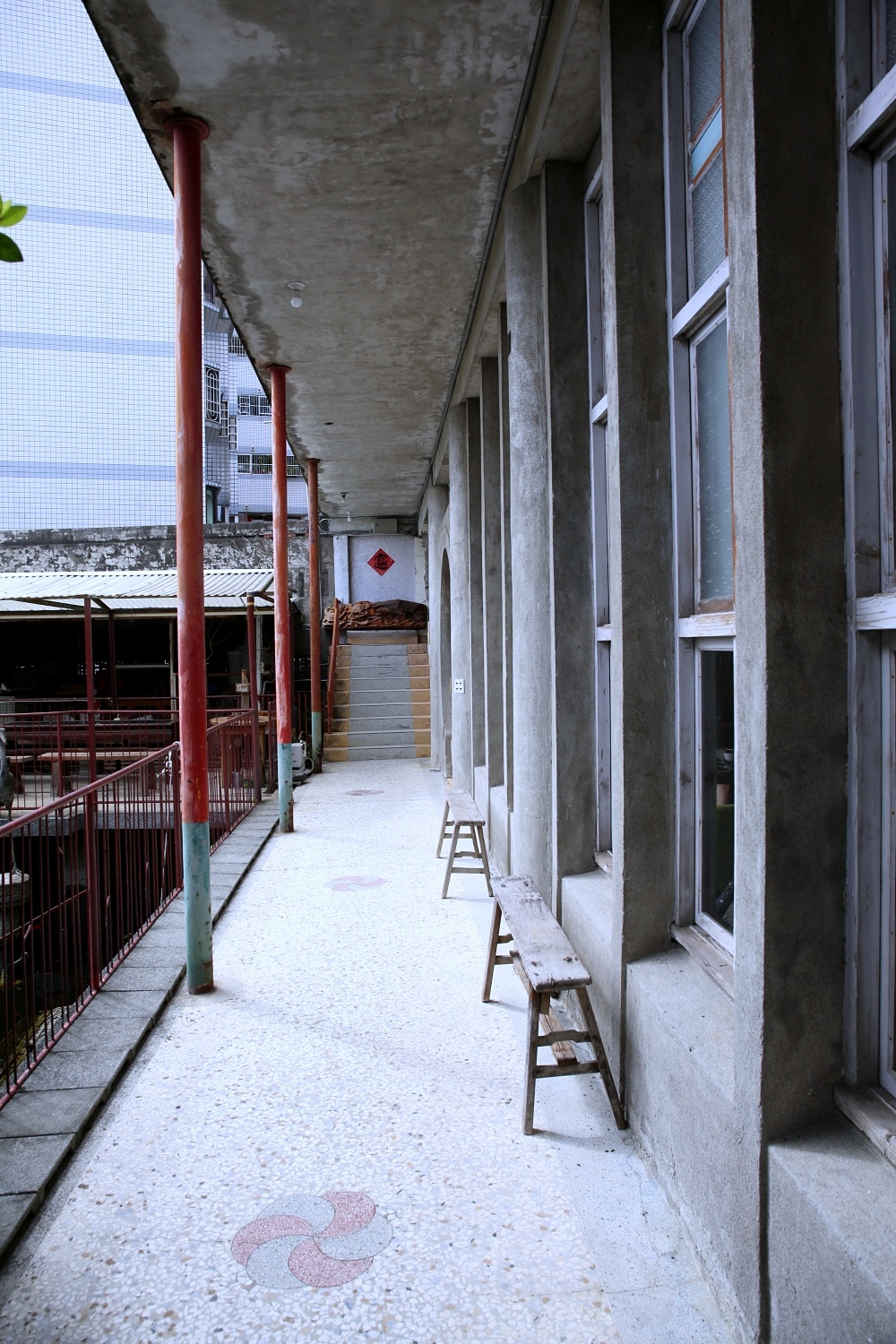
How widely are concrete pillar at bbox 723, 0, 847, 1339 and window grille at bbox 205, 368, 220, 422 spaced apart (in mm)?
28102

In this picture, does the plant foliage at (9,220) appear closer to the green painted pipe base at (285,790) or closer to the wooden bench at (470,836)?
the wooden bench at (470,836)

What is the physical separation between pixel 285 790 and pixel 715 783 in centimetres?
540

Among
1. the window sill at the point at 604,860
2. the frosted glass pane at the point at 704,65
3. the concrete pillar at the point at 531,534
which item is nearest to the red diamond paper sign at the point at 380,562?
the concrete pillar at the point at 531,534

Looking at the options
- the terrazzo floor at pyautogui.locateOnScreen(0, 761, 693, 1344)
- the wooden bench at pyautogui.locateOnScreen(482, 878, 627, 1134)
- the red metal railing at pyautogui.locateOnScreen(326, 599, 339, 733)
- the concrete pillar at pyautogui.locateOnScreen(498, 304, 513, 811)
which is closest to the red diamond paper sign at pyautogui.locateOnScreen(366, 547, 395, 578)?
the red metal railing at pyautogui.locateOnScreen(326, 599, 339, 733)

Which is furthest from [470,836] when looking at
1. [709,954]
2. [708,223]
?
[708,223]

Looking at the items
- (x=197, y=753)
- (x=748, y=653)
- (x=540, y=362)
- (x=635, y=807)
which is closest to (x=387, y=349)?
(x=540, y=362)

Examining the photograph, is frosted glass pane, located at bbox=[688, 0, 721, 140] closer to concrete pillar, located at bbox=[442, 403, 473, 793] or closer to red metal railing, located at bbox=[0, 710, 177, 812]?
concrete pillar, located at bbox=[442, 403, 473, 793]

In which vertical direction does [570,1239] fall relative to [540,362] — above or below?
below

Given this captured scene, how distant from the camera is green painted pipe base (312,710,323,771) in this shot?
38.2 ft

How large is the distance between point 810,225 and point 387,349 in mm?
6160

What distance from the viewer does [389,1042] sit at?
3.51m

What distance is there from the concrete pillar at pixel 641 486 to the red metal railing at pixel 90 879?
6.48 ft

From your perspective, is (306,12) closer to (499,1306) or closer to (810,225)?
(810,225)

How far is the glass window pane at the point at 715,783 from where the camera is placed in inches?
107
